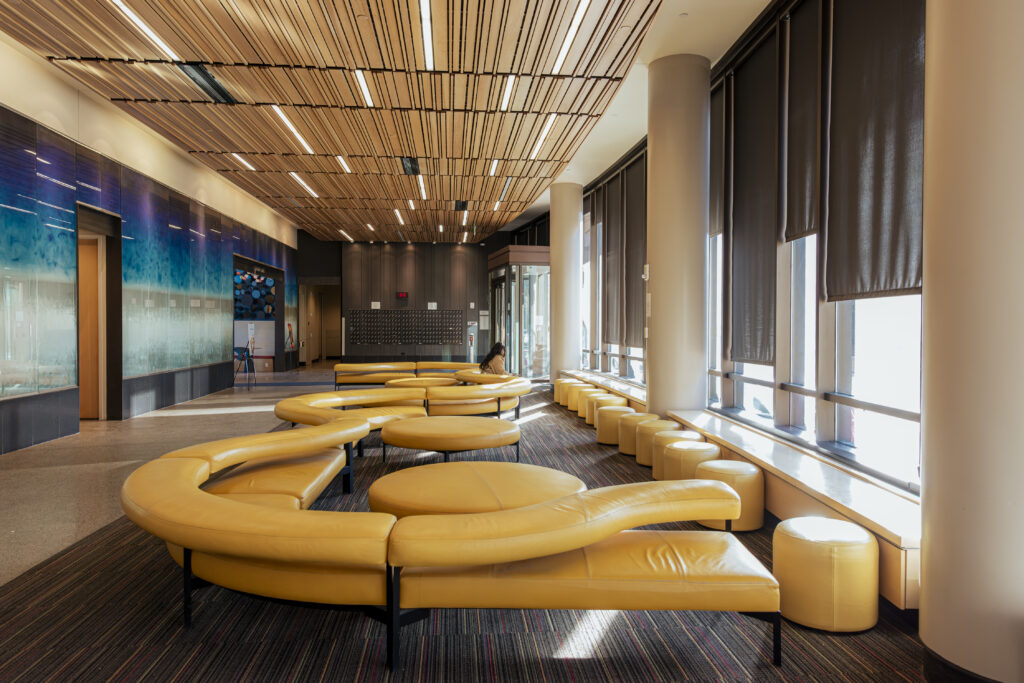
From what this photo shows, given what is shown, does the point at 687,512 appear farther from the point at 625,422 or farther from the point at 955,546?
the point at 625,422

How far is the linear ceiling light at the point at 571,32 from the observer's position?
15.0 feet

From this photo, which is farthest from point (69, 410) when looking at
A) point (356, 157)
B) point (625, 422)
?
point (625, 422)

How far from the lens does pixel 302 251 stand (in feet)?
56.9

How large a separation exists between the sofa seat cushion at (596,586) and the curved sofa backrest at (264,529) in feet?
0.78

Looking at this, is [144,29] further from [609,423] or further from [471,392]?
[609,423]

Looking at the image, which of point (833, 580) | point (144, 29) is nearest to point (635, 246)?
point (144, 29)

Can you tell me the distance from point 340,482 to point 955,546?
4186 millimetres

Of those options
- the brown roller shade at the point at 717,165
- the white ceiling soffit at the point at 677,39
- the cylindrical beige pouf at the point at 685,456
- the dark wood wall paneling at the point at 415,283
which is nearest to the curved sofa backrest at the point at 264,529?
the cylindrical beige pouf at the point at 685,456

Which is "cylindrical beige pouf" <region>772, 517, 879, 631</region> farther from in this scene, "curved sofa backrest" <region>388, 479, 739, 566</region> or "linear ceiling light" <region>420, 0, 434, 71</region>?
"linear ceiling light" <region>420, 0, 434, 71</region>

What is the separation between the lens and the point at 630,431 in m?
6.09

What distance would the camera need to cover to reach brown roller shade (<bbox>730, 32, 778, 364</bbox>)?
547 centimetres

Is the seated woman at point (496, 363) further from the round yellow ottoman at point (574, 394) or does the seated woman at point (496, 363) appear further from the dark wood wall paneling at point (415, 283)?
the dark wood wall paneling at point (415, 283)

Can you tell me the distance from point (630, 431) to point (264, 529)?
14.8 ft

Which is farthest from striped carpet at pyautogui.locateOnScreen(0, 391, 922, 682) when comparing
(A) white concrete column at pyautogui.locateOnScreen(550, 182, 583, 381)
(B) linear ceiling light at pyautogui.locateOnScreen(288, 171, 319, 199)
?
(A) white concrete column at pyautogui.locateOnScreen(550, 182, 583, 381)
